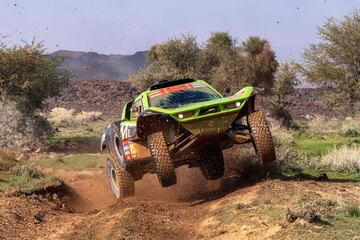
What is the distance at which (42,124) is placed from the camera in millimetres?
25203

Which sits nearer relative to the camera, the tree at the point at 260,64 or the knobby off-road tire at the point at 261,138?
the knobby off-road tire at the point at 261,138

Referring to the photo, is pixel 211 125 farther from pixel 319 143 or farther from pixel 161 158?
pixel 319 143

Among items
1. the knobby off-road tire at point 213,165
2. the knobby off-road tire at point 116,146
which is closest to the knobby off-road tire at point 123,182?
the knobby off-road tire at point 116,146

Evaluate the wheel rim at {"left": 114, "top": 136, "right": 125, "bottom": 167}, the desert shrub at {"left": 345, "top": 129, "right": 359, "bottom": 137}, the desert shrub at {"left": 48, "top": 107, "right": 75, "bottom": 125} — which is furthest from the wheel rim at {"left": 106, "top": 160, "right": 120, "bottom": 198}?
the desert shrub at {"left": 48, "top": 107, "right": 75, "bottom": 125}

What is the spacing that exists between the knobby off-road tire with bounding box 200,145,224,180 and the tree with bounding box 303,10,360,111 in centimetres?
1679

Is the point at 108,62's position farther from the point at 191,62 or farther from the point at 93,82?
the point at 191,62

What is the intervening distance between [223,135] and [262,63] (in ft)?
79.0

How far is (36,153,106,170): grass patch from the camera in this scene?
1847 centimetres

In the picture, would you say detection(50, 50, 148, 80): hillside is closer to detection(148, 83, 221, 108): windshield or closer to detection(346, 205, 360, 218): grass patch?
detection(148, 83, 221, 108): windshield

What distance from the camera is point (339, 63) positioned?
28359 mm

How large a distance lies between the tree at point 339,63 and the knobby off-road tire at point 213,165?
1679cm

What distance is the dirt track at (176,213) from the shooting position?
7.86 m

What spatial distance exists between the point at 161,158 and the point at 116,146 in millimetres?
2482

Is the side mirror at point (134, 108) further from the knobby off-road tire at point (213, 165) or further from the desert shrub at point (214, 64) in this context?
the desert shrub at point (214, 64)
